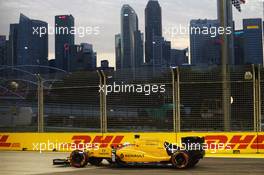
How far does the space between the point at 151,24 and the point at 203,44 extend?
8.01 ft

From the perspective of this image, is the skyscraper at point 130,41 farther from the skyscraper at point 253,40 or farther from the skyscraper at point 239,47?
the skyscraper at point 253,40

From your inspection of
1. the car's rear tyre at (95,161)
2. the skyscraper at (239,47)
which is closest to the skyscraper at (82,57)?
the car's rear tyre at (95,161)

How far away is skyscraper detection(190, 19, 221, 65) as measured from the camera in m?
19.1

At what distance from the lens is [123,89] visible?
18766mm

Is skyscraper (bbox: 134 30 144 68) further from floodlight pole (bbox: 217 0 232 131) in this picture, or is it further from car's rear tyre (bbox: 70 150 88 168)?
car's rear tyre (bbox: 70 150 88 168)

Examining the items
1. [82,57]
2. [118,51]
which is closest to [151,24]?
[118,51]

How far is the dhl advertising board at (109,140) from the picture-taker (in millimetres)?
17547

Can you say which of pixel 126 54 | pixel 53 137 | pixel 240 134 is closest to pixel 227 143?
pixel 240 134

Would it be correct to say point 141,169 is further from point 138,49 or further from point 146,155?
point 138,49

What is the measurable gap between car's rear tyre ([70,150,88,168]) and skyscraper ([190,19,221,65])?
305 inches

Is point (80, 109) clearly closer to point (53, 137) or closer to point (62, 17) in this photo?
point (53, 137)

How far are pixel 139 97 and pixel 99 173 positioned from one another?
272 inches

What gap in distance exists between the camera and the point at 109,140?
18922 millimetres

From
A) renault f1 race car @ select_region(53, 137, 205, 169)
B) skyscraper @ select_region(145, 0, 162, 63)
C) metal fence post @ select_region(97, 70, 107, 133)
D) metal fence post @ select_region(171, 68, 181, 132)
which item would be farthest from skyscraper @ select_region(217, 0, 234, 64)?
renault f1 race car @ select_region(53, 137, 205, 169)
